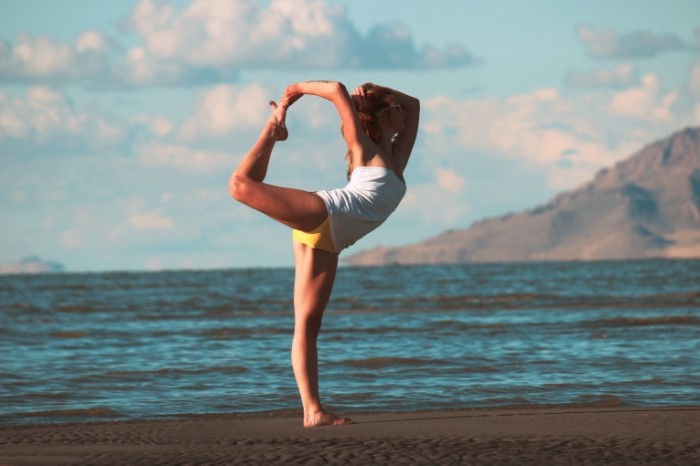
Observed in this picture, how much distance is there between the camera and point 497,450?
5.31 m

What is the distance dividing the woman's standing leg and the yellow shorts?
2.7 inches

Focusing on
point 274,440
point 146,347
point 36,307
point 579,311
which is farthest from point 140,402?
point 36,307

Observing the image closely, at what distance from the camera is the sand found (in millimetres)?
5121

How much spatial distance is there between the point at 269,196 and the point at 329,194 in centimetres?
34

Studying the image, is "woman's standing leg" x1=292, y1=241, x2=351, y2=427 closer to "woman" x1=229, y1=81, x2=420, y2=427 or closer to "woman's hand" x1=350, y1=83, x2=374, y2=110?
"woman" x1=229, y1=81, x2=420, y2=427

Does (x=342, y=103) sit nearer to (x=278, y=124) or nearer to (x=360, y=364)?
(x=278, y=124)

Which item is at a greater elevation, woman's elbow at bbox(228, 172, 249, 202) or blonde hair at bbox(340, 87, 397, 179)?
blonde hair at bbox(340, 87, 397, 179)

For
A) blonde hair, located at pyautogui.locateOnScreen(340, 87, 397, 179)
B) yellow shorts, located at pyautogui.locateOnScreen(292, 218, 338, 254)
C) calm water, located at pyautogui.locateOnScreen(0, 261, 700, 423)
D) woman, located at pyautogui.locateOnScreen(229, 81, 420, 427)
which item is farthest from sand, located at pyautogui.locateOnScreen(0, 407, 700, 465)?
calm water, located at pyautogui.locateOnScreen(0, 261, 700, 423)

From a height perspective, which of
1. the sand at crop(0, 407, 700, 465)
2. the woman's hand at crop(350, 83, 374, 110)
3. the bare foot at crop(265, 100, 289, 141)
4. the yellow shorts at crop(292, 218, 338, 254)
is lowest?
the sand at crop(0, 407, 700, 465)

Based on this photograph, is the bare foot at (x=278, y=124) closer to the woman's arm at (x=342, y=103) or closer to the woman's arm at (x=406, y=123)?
the woman's arm at (x=342, y=103)

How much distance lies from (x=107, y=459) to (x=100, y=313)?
23.8 metres

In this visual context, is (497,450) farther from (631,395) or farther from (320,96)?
(631,395)

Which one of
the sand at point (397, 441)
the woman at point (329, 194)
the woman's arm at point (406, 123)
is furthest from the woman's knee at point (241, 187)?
the sand at point (397, 441)

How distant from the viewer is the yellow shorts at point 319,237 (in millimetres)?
5961
